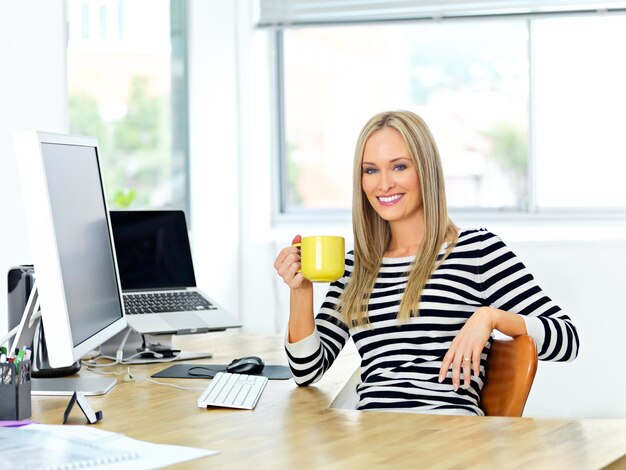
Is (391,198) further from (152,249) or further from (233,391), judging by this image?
(152,249)

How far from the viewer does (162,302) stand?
237 cm

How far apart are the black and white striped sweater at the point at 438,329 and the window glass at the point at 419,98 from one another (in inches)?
74.2

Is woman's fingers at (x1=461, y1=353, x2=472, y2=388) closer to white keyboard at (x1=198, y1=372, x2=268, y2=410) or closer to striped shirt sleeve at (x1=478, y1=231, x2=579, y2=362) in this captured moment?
striped shirt sleeve at (x1=478, y1=231, x2=579, y2=362)

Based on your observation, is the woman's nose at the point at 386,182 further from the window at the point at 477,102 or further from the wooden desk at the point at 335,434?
the window at the point at 477,102

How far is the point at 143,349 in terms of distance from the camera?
227 centimetres

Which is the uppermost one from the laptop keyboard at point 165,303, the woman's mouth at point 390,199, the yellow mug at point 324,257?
the woman's mouth at point 390,199

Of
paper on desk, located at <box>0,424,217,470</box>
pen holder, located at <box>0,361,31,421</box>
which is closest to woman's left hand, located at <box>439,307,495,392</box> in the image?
paper on desk, located at <box>0,424,217,470</box>

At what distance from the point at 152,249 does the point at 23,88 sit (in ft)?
1.75

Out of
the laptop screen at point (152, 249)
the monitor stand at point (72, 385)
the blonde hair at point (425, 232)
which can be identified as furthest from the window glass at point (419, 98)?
the monitor stand at point (72, 385)

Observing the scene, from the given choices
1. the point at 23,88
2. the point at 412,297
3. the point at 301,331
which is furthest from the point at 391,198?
the point at 23,88

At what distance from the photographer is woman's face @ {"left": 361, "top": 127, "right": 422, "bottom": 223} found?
1.89m

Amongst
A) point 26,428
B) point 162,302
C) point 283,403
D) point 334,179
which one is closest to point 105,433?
point 26,428

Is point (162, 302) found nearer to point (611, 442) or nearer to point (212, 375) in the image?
point (212, 375)

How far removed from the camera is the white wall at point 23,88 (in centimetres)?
235
